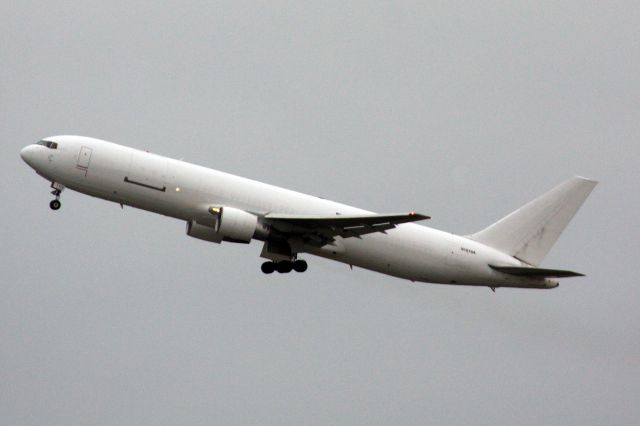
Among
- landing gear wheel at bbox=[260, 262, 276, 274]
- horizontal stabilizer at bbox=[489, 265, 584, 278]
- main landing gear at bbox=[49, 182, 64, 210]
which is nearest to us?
main landing gear at bbox=[49, 182, 64, 210]

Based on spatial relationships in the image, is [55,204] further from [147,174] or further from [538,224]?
[538,224]

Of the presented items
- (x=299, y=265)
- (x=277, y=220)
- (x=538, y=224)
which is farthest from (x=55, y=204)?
(x=538, y=224)

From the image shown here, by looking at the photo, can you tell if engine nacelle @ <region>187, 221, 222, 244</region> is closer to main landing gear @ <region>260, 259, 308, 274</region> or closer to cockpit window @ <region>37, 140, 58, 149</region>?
main landing gear @ <region>260, 259, 308, 274</region>

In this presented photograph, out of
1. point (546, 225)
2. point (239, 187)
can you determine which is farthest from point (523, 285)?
point (239, 187)

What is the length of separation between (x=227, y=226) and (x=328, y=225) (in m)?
4.97

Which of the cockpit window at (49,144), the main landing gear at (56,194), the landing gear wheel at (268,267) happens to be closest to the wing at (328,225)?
the landing gear wheel at (268,267)

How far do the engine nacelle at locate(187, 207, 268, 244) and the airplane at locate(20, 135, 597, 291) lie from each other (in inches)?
1.9

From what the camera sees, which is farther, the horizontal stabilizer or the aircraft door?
the horizontal stabilizer

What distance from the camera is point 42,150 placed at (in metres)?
61.2

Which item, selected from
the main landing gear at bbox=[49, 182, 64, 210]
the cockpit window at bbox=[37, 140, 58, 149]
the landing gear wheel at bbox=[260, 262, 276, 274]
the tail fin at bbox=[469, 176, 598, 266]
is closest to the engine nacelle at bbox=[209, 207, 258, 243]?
the landing gear wheel at bbox=[260, 262, 276, 274]

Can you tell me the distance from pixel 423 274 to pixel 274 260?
26.5 ft

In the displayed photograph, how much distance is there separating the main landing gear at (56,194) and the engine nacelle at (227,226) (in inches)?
259

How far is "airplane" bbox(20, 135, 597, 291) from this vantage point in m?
60.2

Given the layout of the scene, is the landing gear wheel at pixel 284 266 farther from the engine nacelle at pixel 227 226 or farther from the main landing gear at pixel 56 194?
the main landing gear at pixel 56 194
